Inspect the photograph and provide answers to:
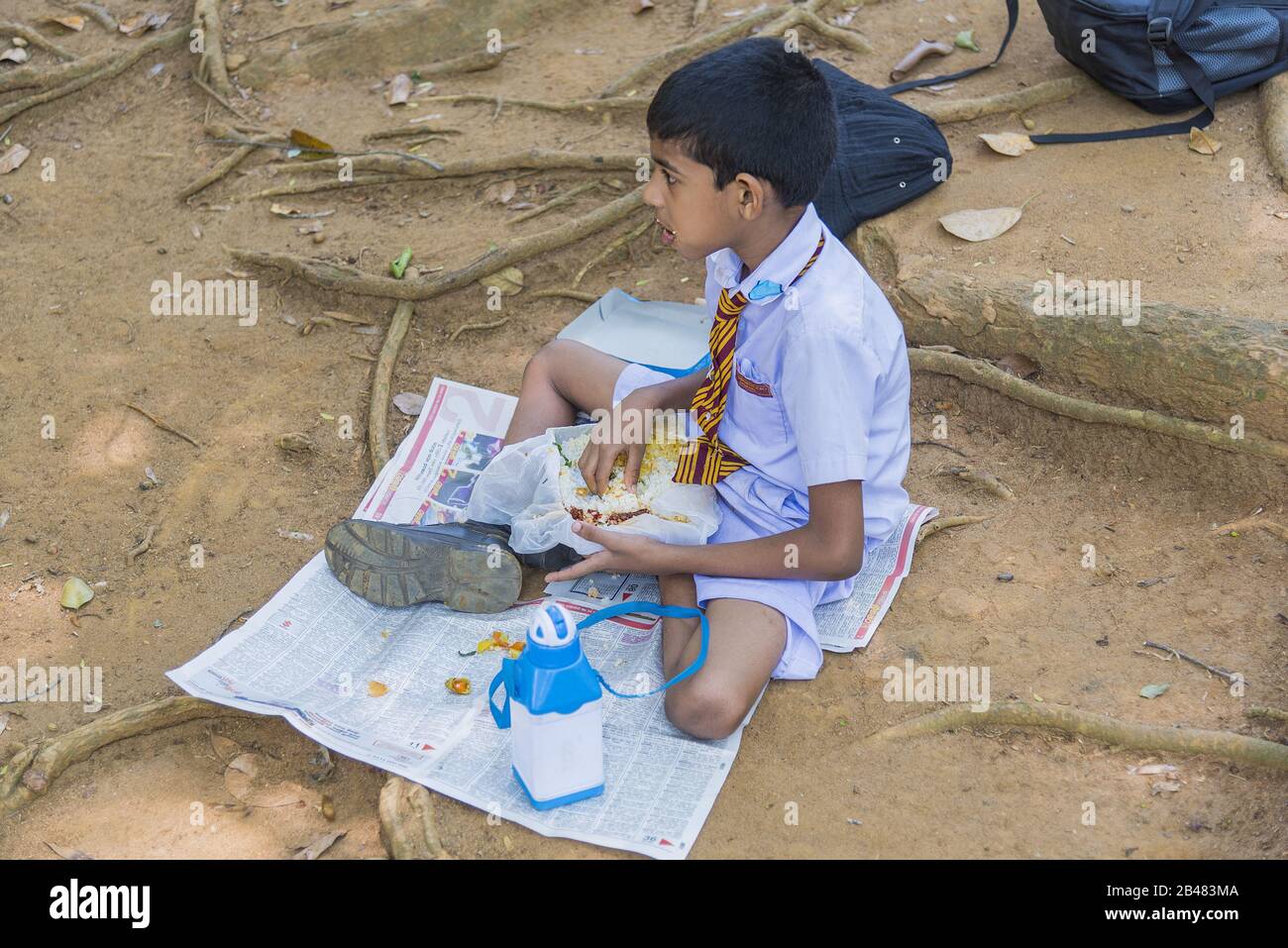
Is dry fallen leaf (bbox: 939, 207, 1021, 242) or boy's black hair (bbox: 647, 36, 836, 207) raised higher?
boy's black hair (bbox: 647, 36, 836, 207)

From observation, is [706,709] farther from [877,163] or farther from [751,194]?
[877,163]

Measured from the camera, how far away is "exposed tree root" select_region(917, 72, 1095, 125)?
4.15 m

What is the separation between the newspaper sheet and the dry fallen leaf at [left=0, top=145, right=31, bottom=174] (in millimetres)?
2785

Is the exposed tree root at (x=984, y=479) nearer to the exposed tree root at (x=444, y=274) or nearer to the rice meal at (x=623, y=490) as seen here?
the rice meal at (x=623, y=490)

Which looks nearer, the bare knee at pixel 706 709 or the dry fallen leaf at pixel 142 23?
the bare knee at pixel 706 709

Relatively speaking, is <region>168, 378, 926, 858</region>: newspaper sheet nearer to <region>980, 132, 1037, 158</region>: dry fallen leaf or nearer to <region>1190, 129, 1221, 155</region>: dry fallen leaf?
<region>980, 132, 1037, 158</region>: dry fallen leaf

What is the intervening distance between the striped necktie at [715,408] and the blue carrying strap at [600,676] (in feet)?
1.11

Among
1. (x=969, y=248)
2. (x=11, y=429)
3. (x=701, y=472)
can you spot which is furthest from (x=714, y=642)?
(x=11, y=429)

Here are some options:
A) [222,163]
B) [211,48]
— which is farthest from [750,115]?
[211,48]

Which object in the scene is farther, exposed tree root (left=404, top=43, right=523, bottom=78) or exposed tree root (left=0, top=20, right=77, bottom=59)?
exposed tree root (left=0, top=20, right=77, bottom=59)

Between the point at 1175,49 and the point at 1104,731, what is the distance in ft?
7.97

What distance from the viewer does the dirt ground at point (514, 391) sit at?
2436 mm

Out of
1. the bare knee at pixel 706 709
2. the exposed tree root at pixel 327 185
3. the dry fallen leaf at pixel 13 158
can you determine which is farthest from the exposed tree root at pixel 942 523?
the dry fallen leaf at pixel 13 158
